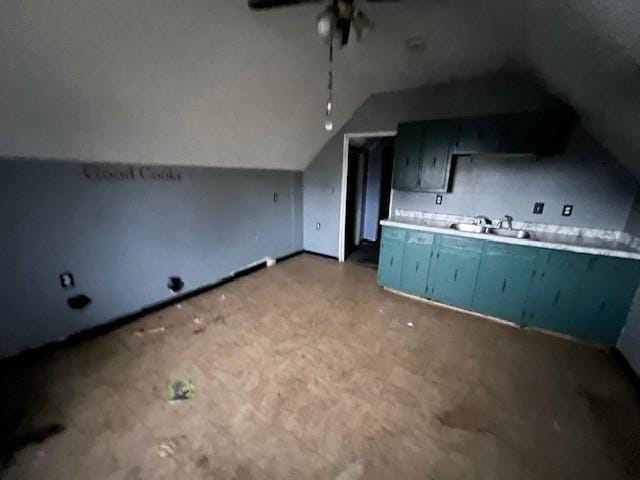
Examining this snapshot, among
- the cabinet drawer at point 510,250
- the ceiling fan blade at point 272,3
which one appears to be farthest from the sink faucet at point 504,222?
the ceiling fan blade at point 272,3

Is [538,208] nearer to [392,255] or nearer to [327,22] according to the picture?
[392,255]

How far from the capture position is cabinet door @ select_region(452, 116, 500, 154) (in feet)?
8.78

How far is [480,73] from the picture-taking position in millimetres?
2799

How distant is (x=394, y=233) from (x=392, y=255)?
277mm

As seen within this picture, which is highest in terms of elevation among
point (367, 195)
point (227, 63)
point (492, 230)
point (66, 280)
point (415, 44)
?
point (415, 44)

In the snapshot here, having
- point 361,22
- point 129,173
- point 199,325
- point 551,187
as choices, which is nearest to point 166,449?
point 199,325

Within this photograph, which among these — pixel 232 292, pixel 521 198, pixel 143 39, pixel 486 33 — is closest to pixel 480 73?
pixel 486 33

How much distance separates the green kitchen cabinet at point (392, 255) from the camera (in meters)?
3.19

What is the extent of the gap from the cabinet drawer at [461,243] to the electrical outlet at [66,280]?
3493 mm

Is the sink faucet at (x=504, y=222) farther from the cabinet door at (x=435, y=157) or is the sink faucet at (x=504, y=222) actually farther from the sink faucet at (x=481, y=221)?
the cabinet door at (x=435, y=157)

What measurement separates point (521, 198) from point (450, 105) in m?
1.33

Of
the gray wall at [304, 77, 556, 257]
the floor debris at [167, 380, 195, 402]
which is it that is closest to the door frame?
the gray wall at [304, 77, 556, 257]

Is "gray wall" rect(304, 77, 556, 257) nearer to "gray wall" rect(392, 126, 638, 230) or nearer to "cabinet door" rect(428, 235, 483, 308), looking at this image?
"gray wall" rect(392, 126, 638, 230)

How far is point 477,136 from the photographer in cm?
277
